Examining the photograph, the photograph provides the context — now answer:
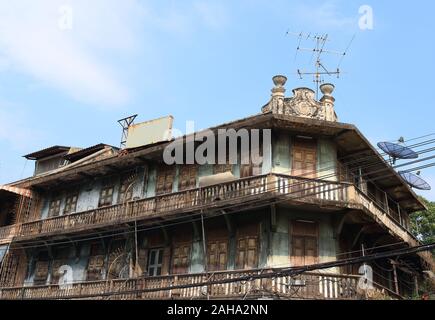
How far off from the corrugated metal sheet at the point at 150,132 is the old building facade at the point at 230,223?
0.45m

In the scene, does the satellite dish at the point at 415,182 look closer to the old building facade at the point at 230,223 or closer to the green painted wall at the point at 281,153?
the old building facade at the point at 230,223

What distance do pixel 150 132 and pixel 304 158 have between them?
7030mm

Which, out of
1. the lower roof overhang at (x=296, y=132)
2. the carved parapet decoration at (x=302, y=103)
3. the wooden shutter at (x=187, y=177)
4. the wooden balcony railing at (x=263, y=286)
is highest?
the carved parapet decoration at (x=302, y=103)

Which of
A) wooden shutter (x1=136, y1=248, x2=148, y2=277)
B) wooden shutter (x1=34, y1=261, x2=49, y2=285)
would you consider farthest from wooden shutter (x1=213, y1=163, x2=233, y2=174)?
wooden shutter (x1=34, y1=261, x2=49, y2=285)

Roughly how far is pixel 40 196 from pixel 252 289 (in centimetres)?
1439

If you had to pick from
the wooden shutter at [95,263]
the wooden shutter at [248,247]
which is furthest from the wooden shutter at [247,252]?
the wooden shutter at [95,263]

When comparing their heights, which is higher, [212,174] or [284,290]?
[212,174]

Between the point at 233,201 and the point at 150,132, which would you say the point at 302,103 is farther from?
the point at 150,132

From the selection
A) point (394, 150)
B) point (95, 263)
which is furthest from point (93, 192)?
point (394, 150)

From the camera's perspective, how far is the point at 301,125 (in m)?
18.5

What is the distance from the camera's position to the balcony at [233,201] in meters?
17.2
